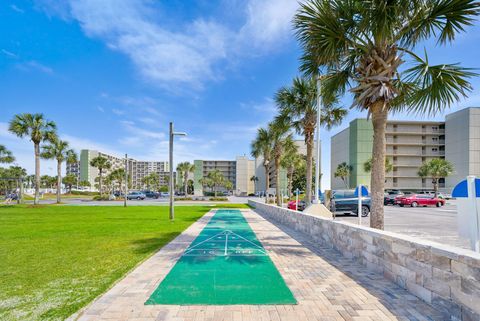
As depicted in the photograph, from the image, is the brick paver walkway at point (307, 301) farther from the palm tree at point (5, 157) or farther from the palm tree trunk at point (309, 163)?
the palm tree at point (5, 157)

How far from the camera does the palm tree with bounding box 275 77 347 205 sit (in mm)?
14469

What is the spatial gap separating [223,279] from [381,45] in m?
6.54

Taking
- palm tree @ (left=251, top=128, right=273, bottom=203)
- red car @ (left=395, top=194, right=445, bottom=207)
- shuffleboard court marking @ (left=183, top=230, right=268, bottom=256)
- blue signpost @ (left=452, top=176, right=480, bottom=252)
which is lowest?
red car @ (left=395, top=194, right=445, bottom=207)

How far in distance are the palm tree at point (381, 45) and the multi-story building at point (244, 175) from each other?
107 m

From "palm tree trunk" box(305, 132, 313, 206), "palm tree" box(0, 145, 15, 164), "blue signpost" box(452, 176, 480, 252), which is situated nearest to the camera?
"blue signpost" box(452, 176, 480, 252)

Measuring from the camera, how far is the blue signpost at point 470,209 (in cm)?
392

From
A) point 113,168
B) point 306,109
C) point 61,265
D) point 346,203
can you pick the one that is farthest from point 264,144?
point 113,168

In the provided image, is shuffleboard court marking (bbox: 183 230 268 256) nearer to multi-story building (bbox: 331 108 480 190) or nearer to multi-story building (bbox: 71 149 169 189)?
multi-story building (bbox: 331 108 480 190)

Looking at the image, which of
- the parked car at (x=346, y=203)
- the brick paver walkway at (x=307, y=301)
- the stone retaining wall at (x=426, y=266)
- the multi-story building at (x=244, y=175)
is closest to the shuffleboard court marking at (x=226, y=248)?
the brick paver walkway at (x=307, y=301)

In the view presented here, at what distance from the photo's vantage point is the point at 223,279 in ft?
17.4

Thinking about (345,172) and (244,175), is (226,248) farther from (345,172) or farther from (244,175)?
(244,175)

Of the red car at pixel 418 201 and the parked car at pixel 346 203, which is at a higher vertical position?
the parked car at pixel 346 203

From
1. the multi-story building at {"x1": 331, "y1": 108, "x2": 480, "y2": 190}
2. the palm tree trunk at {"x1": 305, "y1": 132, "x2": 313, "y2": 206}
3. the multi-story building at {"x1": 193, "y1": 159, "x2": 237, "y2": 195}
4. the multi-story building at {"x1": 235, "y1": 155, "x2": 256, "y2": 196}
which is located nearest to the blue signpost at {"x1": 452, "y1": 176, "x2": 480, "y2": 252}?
the palm tree trunk at {"x1": 305, "y1": 132, "x2": 313, "y2": 206}

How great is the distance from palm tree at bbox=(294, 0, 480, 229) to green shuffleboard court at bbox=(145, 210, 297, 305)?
10.6 ft
